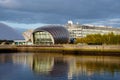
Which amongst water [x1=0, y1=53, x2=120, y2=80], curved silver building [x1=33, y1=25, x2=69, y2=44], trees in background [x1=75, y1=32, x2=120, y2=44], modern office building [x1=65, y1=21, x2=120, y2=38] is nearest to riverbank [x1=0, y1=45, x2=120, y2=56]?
trees in background [x1=75, y1=32, x2=120, y2=44]

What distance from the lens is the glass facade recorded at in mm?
100312

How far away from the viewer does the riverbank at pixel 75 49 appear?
6222cm

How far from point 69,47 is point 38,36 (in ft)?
103

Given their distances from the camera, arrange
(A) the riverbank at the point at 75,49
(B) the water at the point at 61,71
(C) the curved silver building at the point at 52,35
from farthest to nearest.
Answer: (C) the curved silver building at the point at 52,35 < (A) the riverbank at the point at 75,49 < (B) the water at the point at 61,71

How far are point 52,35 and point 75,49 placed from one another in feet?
94.4

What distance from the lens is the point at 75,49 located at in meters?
70.0

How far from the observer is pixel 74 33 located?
453ft

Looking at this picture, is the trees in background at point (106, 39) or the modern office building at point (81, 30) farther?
the modern office building at point (81, 30)

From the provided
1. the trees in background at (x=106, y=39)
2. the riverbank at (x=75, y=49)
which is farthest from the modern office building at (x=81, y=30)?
the riverbank at (x=75, y=49)

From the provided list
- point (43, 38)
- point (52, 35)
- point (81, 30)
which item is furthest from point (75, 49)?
point (81, 30)

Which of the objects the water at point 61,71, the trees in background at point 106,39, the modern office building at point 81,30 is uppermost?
the modern office building at point 81,30

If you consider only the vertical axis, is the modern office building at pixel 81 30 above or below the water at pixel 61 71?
above

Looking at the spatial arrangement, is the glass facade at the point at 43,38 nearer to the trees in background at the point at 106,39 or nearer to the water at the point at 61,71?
the trees in background at the point at 106,39

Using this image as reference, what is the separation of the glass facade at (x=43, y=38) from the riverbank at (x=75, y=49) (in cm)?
1360
